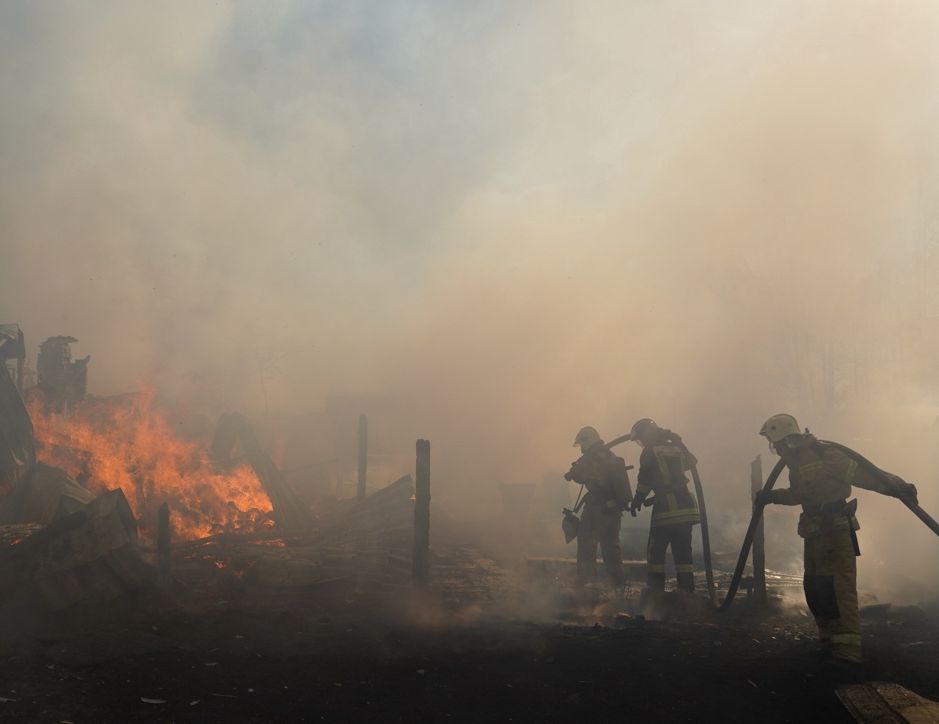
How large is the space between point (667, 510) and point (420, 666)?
3.92 meters

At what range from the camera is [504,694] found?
218 inches

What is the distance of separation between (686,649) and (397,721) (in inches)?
117

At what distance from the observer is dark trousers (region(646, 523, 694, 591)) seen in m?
8.55

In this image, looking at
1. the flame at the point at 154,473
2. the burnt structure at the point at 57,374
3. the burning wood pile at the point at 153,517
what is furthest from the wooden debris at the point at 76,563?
the burnt structure at the point at 57,374

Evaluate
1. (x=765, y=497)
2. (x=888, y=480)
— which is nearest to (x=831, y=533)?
(x=888, y=480)

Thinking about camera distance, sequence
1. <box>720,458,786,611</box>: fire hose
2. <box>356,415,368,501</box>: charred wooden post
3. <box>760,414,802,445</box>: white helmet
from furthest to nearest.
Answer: <box>356,415,368,501</box>: charred wooden post → <box>720,458,786,611</box>: fire hose → <box>760,414,802,445</box>: white helmet

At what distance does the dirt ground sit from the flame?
579 centimetres

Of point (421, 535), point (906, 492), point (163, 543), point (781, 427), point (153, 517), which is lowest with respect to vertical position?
point (153, 517)

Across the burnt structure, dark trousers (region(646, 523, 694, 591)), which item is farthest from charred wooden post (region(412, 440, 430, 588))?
the burnt structure

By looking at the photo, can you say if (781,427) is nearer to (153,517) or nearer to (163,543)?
(163,543)

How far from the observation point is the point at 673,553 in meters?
8.55

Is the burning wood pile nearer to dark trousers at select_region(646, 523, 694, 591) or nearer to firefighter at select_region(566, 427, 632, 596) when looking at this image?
firefighter at select_region(566, 427, 632, 596)

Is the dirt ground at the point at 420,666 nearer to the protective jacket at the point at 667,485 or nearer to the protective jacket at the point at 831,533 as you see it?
the protective jacket at the point at 831,533

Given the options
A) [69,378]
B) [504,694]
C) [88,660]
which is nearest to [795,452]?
[504,694]
